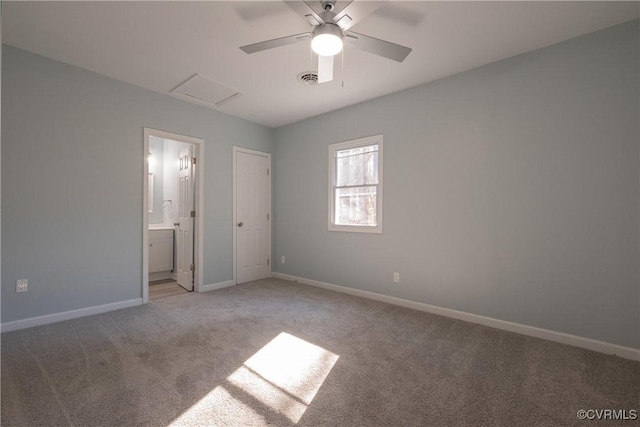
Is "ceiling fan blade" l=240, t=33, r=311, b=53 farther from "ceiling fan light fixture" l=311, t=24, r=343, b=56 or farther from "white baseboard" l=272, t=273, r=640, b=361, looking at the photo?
"white baseboard" l=272, t=273, r=640, b=361

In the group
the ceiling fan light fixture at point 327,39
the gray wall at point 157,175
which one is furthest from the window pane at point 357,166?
the gray wall at point 157,175

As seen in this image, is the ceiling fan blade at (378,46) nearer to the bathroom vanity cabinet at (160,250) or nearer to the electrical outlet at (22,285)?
the electrical outlet at (22,285)

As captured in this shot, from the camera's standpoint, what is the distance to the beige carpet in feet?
5.47

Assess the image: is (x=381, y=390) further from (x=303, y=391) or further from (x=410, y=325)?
(x=410, y=325)

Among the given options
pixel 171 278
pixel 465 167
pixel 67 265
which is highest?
pixel 465 167

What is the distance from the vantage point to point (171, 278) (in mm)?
5094

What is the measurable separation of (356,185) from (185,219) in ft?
8.75

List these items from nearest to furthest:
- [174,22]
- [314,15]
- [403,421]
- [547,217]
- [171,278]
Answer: [403,421]
[314,15]
[174,22]
[547,217]
[171,278]

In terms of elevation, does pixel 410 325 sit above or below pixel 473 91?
below

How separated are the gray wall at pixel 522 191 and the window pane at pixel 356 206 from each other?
0.74 feet

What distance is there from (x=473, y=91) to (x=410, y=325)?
8.28 feet

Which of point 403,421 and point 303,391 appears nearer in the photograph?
point 403,421

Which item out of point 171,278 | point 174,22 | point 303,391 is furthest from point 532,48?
point 171,278

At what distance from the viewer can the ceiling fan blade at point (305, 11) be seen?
5.53 ft
